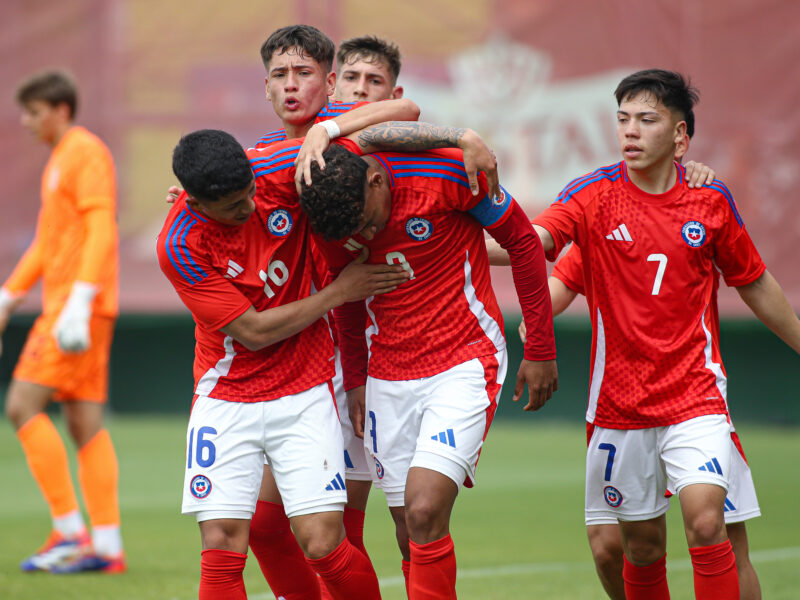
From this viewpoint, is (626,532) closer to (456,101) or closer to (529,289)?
(529,289)

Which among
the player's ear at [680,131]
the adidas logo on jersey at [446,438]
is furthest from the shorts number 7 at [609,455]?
the player's ear at [680,131]

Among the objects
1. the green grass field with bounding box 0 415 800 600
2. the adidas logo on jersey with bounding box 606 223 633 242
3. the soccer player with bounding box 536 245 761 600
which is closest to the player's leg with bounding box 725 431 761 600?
the soccer player with bounding box 536 245 761 600

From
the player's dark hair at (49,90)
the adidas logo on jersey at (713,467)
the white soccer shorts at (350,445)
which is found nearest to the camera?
the adidas logo on jersey at (713,467)

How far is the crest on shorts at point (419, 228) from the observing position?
4.15 meters

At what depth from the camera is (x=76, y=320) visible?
20.1ft

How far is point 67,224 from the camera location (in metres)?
6.54

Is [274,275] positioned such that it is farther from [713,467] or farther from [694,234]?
[713,467]

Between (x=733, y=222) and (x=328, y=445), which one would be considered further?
(x=733, y=222)

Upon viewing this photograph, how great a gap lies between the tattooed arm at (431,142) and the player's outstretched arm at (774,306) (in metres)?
1.26

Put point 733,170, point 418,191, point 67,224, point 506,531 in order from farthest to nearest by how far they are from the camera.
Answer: point 733,170, point 506,531, point 67,224, point 418,191

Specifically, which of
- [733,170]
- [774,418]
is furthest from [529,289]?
[774,418]

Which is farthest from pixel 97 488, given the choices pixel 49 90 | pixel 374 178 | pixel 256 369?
pixel 374 178

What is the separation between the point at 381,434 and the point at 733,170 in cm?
935

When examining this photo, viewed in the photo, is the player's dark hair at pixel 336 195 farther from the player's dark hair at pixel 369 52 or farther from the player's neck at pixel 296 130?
the player's dark hair at pixel 369 52
